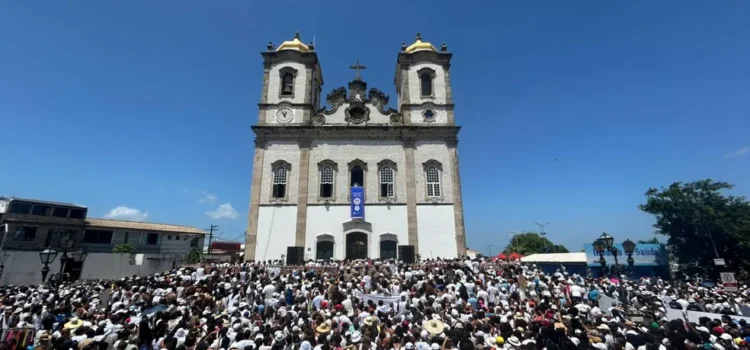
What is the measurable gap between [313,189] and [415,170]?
8.37 m

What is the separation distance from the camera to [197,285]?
15102 millimetres

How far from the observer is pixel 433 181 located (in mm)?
27297

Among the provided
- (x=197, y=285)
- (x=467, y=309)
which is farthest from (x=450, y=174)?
(x=197, y=285)

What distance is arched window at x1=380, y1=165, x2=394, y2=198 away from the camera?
27000 millimetres

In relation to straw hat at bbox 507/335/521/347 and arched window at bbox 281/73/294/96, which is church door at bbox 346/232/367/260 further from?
straw hat at bbox 507/335/521/347

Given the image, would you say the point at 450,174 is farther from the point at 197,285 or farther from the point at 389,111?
the point at 197,285

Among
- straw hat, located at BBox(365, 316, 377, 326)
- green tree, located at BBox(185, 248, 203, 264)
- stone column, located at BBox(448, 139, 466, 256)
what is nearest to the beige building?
green tree, located at BBox(185, 248, 203, 264)

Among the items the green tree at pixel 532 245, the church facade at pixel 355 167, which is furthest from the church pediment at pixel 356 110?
the green tree at pixel 532 245

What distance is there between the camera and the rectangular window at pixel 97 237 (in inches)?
1499

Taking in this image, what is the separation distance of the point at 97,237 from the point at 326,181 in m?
A: 31.2

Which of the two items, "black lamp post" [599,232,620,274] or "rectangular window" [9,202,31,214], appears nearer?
"black lamp post" [599,232,620,274]

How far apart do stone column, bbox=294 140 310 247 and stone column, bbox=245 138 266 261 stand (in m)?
3.05

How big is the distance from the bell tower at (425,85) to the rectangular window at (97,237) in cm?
3722

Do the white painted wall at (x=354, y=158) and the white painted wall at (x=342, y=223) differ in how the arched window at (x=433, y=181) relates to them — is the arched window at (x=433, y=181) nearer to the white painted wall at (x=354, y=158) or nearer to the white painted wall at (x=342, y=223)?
the white painted wall at (x=354, y=158)
